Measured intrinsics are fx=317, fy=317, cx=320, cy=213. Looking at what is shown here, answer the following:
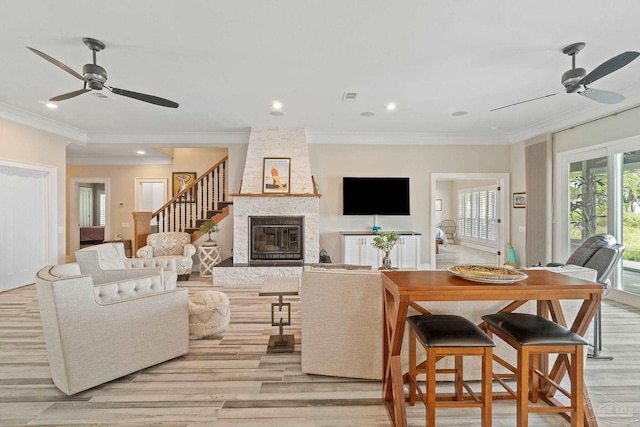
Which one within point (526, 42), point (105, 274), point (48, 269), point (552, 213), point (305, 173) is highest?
point (526, 42)

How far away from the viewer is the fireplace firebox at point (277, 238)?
19.6 ft

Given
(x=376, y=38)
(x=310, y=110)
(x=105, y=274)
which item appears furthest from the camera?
(x=310, y=110)

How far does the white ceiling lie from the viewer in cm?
248

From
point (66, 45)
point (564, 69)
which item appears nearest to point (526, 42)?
point (564, 69)

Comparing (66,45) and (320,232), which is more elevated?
(66,45)

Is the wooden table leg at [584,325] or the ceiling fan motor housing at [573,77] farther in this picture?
the ceiling fan motor housing at [573,77]

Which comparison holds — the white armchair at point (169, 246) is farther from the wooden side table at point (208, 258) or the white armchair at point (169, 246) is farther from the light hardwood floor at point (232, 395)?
the light hardwood floor at point (232, 395)

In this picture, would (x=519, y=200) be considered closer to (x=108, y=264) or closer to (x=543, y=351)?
(x=543, y=351)

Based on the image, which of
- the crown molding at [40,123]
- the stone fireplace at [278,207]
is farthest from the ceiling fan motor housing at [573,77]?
the crown molding at [40,123]

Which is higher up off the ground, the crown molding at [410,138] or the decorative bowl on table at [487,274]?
the crown molding at [410,138]

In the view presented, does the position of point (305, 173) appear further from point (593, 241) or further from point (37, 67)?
point (593, 241)

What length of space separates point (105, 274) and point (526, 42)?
5.02 metres

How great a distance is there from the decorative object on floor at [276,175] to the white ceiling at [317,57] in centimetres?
76

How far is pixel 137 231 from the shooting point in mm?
6391
